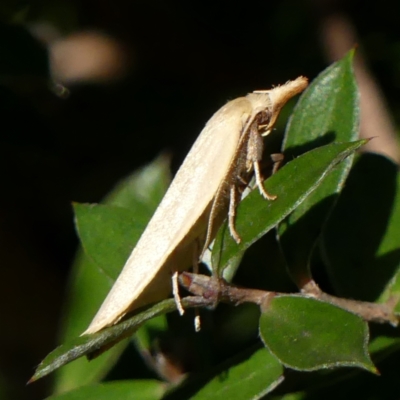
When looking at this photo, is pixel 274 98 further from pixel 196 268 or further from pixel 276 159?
pixel 196 268

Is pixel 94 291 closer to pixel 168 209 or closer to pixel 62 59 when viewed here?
pixel 168 209

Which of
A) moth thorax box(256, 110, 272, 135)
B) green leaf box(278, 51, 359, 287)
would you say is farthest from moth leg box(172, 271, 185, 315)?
moth thorax box(256, 110, 272, 135)

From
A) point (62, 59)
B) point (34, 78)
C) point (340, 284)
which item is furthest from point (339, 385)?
point (62, 59)

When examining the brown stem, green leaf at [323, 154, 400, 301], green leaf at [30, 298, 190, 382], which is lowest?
green leaf at [323, 154, 400, 301]

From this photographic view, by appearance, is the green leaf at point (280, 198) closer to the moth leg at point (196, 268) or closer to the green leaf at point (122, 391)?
the moth leg at point (196, 268)

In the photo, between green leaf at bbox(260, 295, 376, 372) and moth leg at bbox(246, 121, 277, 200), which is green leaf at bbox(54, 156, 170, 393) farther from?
green leaf at bbox(260, 295, 376, 372)

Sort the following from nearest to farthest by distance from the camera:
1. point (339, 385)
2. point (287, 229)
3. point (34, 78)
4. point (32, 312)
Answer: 1. point (287, 229)
2. point (339, 385)
3. point (34, 78)
4. point (32, 312)

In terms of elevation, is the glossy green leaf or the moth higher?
the moth
